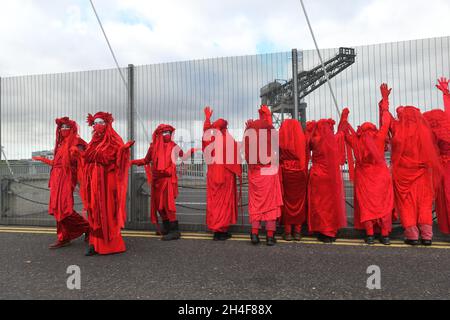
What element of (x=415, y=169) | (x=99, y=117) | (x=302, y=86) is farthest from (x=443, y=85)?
(x=99, y=117)

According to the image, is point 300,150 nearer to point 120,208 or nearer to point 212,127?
point 212,127

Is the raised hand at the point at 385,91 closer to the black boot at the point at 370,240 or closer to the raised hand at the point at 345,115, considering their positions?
the raised hand at the point at 345,115

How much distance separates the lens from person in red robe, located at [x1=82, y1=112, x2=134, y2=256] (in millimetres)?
4094

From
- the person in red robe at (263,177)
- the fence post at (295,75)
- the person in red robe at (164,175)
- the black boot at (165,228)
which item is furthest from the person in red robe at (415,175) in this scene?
the black boot at (165,228)

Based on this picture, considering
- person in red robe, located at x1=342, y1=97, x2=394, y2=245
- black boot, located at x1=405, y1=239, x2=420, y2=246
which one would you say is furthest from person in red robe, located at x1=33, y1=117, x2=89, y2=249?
black boot, located at x1=405, y1=239, x2=420, y2=246

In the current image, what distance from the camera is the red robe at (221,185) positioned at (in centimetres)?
471

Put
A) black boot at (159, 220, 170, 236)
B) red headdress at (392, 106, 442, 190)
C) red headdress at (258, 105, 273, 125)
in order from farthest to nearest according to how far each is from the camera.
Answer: black boot at (159, 220, 170, 236)
red headdress at (258, 105, 273, 125)
red headdress at (392, 106, 442, 190)

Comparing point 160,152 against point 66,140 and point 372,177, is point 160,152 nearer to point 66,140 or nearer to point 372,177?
point 66,140

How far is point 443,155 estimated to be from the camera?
4.46m

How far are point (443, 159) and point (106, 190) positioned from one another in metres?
4.65

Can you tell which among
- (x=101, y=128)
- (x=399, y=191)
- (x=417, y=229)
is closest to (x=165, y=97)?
(x=101, y=128)

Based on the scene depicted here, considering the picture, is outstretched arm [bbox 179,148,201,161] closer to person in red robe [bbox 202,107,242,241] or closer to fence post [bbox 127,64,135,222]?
person in red robe [bbox 202,107,242,241]

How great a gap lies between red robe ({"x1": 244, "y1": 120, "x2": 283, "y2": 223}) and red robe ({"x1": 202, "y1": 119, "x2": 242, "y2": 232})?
0.33 m

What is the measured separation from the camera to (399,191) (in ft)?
14.4
